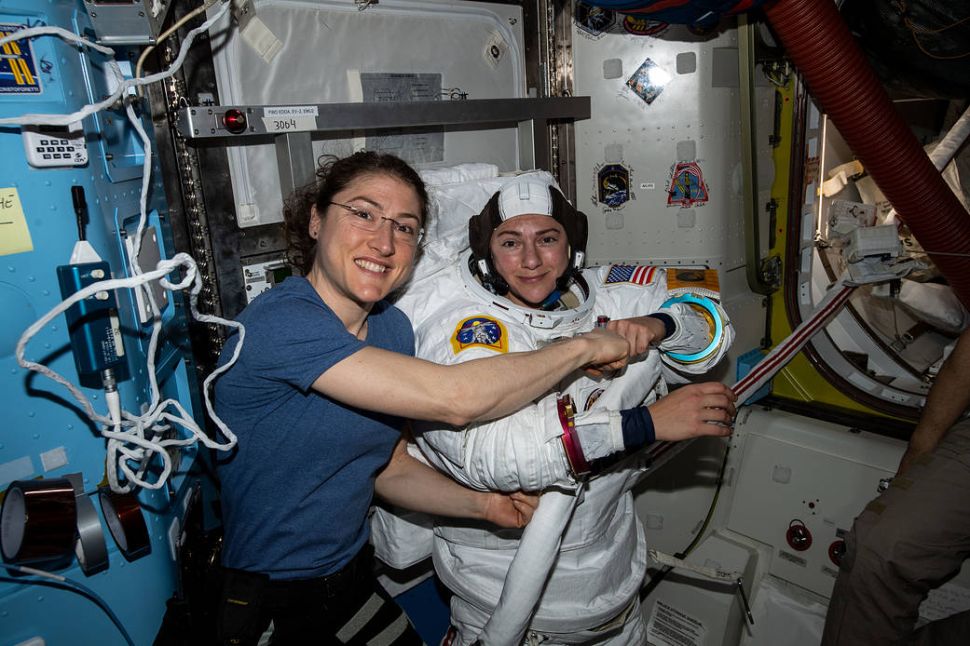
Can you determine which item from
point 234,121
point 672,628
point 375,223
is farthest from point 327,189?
point 672,628

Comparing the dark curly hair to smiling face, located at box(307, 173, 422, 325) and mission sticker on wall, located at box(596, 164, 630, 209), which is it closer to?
smiling face, located at box(307, 173, 422, 325)

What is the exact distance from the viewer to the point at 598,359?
1747mm

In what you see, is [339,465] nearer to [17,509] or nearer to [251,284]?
[17,509]

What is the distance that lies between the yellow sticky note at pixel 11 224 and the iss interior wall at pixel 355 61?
99 centimetres

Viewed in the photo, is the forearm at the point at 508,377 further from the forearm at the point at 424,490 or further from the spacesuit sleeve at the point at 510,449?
the forearm at the point at 424,490

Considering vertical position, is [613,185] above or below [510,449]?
above

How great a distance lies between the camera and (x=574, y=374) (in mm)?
2029

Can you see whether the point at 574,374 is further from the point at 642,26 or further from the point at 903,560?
the point at 642,26

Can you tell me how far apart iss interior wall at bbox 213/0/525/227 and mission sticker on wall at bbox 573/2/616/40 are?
1.02 feet

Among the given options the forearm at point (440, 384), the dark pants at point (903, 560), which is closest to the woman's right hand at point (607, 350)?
the forearm at point (440, 384)

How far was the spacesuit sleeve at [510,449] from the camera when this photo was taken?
1592mm

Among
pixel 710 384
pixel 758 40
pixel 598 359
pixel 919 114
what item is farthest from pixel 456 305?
pixel 919 114

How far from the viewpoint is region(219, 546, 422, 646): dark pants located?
1.64 meters

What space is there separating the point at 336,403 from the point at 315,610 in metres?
0.68
